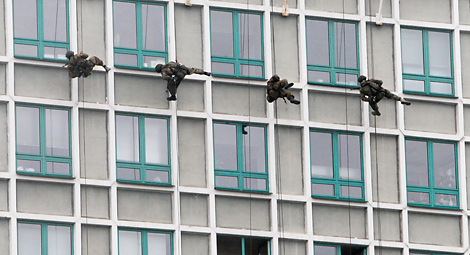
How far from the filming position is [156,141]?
59.3 meters

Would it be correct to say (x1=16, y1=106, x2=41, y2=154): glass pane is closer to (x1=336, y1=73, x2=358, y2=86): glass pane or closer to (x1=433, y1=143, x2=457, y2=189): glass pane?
(x1=336, y1=73, x2=358, y2=86): glass pane

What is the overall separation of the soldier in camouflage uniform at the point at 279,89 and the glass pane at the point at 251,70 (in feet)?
3.87

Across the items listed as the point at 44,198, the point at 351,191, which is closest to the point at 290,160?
the point at 351,191

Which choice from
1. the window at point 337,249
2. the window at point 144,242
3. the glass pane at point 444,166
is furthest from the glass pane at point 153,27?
the glass pane at point 444,166

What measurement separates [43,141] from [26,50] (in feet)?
9.71

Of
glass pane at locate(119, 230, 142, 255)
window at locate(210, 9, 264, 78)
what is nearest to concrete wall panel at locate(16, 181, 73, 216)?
glass pane at locate(119, 230, 142, 255)

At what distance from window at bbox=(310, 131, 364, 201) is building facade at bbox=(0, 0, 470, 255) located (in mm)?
46

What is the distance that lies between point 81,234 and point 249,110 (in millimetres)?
6962

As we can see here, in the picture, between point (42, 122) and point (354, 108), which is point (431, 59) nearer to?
point (354, 108)

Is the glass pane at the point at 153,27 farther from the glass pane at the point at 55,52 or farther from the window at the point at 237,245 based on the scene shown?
the window at the point at 237,245

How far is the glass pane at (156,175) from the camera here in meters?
58.9

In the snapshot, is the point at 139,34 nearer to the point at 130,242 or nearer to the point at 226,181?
the point at 226,181

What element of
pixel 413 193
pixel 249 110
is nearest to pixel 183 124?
pixel 249 110

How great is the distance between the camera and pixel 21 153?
189 ft
